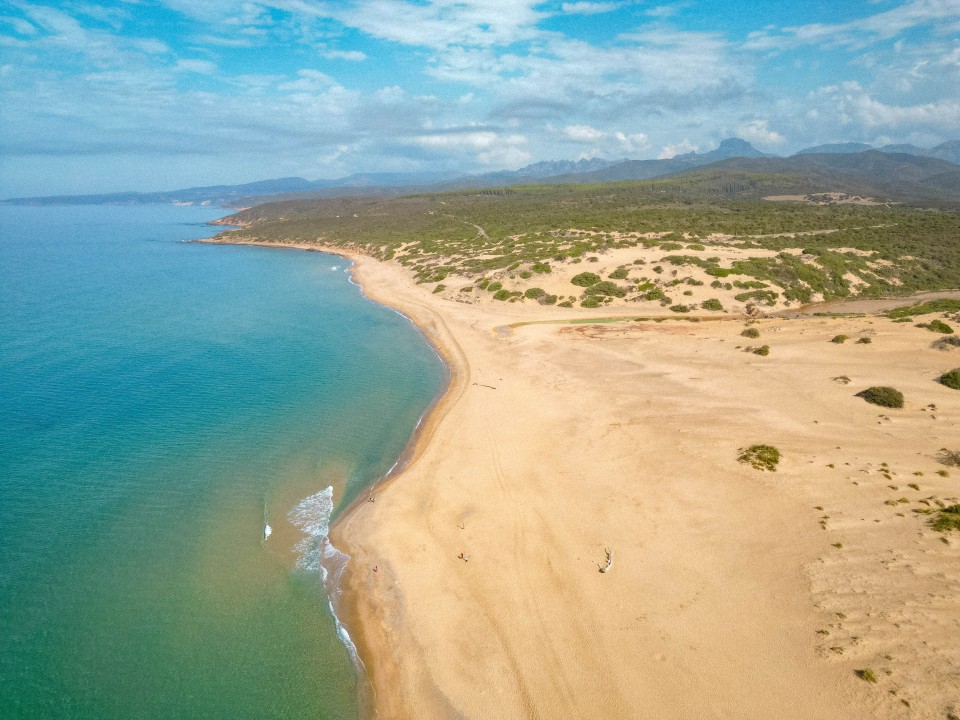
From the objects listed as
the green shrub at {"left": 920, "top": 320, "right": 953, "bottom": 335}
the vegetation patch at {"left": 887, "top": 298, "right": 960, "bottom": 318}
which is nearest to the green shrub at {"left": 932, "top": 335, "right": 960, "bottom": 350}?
the green shrub at {"left": 920, "top": 320, "right": 953, "bottom": 335}

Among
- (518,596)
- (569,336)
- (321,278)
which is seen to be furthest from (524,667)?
(321,278)

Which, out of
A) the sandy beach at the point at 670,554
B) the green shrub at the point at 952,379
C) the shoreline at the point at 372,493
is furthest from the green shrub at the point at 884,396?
the shoreline at the point at 372,493

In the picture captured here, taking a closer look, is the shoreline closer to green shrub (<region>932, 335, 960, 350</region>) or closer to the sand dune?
the sand dune

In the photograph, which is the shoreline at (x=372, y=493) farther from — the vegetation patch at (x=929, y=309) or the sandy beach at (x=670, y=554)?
the vegetation patch at (x=929, y=309)

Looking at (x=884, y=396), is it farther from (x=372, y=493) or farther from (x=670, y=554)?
(x=372, y=493)

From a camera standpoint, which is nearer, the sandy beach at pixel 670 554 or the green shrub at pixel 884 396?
the sandy beach at pixel 670 554

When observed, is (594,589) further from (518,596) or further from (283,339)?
(283,339)
